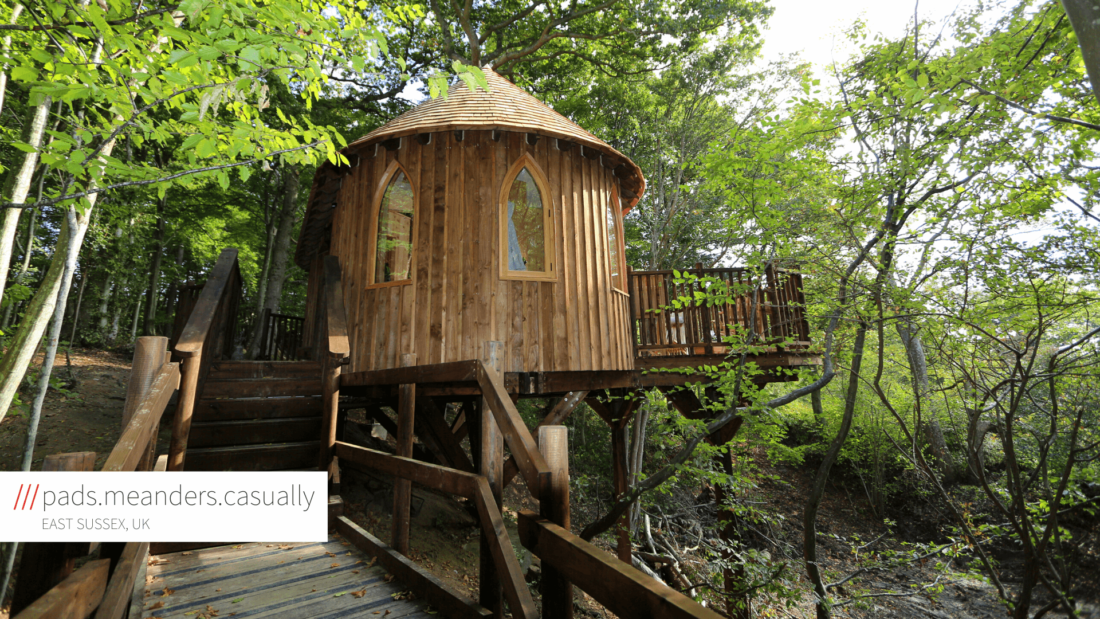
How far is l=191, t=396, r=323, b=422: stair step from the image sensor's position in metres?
4.83

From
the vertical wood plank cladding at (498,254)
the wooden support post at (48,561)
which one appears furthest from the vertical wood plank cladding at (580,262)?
the wooden support post at (48,561)

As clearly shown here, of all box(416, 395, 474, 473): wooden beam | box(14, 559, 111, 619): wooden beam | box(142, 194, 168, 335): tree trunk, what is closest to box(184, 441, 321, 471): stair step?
box(416, 395, 474, 473): wooden beam

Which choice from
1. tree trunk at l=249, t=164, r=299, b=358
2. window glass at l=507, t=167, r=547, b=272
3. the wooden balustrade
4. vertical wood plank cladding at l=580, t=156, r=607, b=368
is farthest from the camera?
tree trunk at l=249, t=164, r=299, b=358

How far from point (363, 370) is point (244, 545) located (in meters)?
2.17

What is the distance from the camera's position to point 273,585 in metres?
3.12

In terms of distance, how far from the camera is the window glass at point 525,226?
5.78 metres

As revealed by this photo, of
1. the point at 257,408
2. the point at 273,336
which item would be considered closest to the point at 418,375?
the point at 257,408

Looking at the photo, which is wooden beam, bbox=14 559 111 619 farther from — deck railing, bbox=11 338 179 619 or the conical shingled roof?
the conical shingled roof

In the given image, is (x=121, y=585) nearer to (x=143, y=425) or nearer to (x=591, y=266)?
(x=143, y=425)

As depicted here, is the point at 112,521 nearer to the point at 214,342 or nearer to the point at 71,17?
the point at 71,17

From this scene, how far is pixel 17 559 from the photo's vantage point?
521 cm

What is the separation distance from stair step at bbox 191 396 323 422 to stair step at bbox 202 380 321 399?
0.18 meters

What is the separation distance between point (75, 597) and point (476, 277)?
4141mm

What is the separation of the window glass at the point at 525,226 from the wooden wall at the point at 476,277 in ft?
0.60
